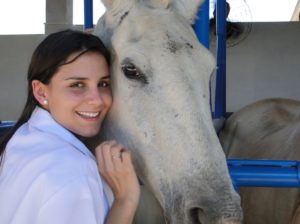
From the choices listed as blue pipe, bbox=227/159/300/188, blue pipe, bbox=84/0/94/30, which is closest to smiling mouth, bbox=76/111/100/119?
blue pipe, bbox=227/159/300/188

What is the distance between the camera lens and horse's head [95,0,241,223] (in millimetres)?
1414

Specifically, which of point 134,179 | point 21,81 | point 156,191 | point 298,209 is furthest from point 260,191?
point 21,81

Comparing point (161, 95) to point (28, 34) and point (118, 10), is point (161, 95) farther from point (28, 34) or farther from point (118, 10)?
point (28, 34)

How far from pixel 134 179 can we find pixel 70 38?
50cm

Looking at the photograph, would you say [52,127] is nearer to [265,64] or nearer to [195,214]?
[195,214]

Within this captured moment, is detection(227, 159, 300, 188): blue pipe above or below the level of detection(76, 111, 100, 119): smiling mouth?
below

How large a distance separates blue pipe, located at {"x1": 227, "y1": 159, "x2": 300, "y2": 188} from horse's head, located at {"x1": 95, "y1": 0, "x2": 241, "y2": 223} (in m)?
0.25

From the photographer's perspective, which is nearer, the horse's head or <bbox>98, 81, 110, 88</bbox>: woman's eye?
the horse's head

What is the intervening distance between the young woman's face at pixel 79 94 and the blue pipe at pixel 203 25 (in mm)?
659

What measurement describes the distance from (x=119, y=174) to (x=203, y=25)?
94cm

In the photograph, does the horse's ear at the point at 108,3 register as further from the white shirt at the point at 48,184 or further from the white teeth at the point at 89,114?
the white shirt at the point at 48,184

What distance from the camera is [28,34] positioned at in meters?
8.92

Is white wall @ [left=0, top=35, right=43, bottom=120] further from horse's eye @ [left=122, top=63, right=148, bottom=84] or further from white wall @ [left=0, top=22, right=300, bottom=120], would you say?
horse's eye @ [left=122, top=63, right=148, bottom=84]

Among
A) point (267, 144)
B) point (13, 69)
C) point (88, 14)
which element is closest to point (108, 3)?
point (88, 14)
